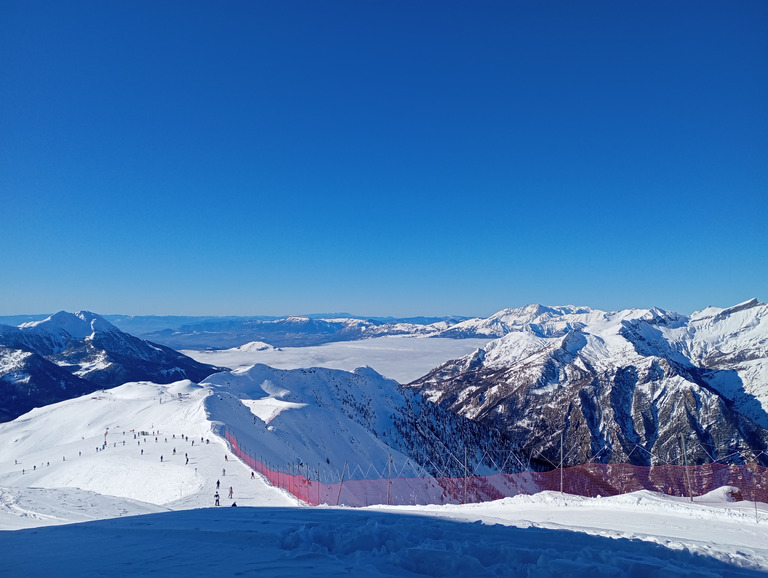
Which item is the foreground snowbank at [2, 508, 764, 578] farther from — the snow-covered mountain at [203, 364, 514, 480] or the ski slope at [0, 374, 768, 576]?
the snow-covered mountain at [203, 364, 514, 480]

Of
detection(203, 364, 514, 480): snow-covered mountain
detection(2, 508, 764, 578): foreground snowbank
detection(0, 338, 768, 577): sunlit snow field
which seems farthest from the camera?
detection(203, 364, 514, 480): snow-covered mountain

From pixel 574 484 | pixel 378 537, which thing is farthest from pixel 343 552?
pixel 574 484

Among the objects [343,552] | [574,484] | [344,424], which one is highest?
[343,552]

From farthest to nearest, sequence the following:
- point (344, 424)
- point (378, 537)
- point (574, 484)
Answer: point (344, 424) → point (574, 484) → point (378, 537)

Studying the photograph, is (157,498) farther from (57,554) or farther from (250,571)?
(250,571)

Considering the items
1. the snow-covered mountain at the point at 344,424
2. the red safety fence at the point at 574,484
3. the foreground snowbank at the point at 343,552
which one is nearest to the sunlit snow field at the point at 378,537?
the foreground snowbank at the point at 343,552

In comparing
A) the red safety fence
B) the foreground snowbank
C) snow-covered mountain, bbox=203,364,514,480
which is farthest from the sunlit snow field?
snow-covered mountain, bbox=203,364,514,480

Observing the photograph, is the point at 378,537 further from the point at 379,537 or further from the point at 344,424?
the point at 344,424

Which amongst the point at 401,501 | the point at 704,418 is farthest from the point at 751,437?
the point at 401,501
